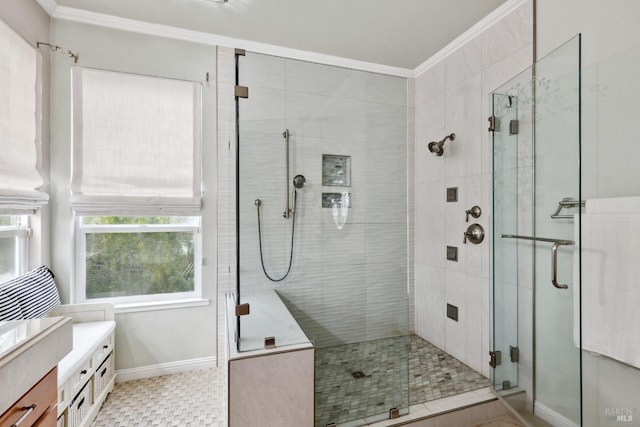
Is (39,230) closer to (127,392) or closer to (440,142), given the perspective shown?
(127,392)

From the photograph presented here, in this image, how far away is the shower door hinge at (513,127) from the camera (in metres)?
1.86

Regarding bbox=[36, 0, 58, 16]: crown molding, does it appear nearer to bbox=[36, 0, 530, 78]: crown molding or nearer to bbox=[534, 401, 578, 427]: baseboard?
bbox=[36, 0, 530, 78]: crown molding

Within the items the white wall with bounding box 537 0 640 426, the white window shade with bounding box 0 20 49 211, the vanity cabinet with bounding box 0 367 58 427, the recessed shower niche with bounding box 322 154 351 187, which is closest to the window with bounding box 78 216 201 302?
the white window shade with bounding box 0 20 49 211

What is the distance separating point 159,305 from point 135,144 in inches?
47.2

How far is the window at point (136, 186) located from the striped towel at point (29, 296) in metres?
0.24

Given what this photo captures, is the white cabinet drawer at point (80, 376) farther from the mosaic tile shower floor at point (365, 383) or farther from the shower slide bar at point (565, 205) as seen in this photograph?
the shower slide bar at point (565, 205)

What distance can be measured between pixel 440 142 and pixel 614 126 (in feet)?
3.48

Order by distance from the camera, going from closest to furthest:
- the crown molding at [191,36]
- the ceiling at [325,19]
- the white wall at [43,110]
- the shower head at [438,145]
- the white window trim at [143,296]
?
the white wall at [43,110] < the ceiling at [325,19] < the crown molding at [191,36] < the white window trim at [143,296] < the shower head at [438,145]

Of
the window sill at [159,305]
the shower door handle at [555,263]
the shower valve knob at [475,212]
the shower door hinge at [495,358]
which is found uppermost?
the shower valve knob at [475,212]

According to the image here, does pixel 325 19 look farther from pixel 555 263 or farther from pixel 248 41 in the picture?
pixel 555 263

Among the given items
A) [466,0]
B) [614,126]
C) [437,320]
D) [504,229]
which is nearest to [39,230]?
[437,320]

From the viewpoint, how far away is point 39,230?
207 cm

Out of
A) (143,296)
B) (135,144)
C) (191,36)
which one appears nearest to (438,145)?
(191,36)

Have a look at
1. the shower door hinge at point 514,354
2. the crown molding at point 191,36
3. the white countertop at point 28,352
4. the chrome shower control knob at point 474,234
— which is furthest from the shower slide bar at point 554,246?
the white countertop at point 28,352
